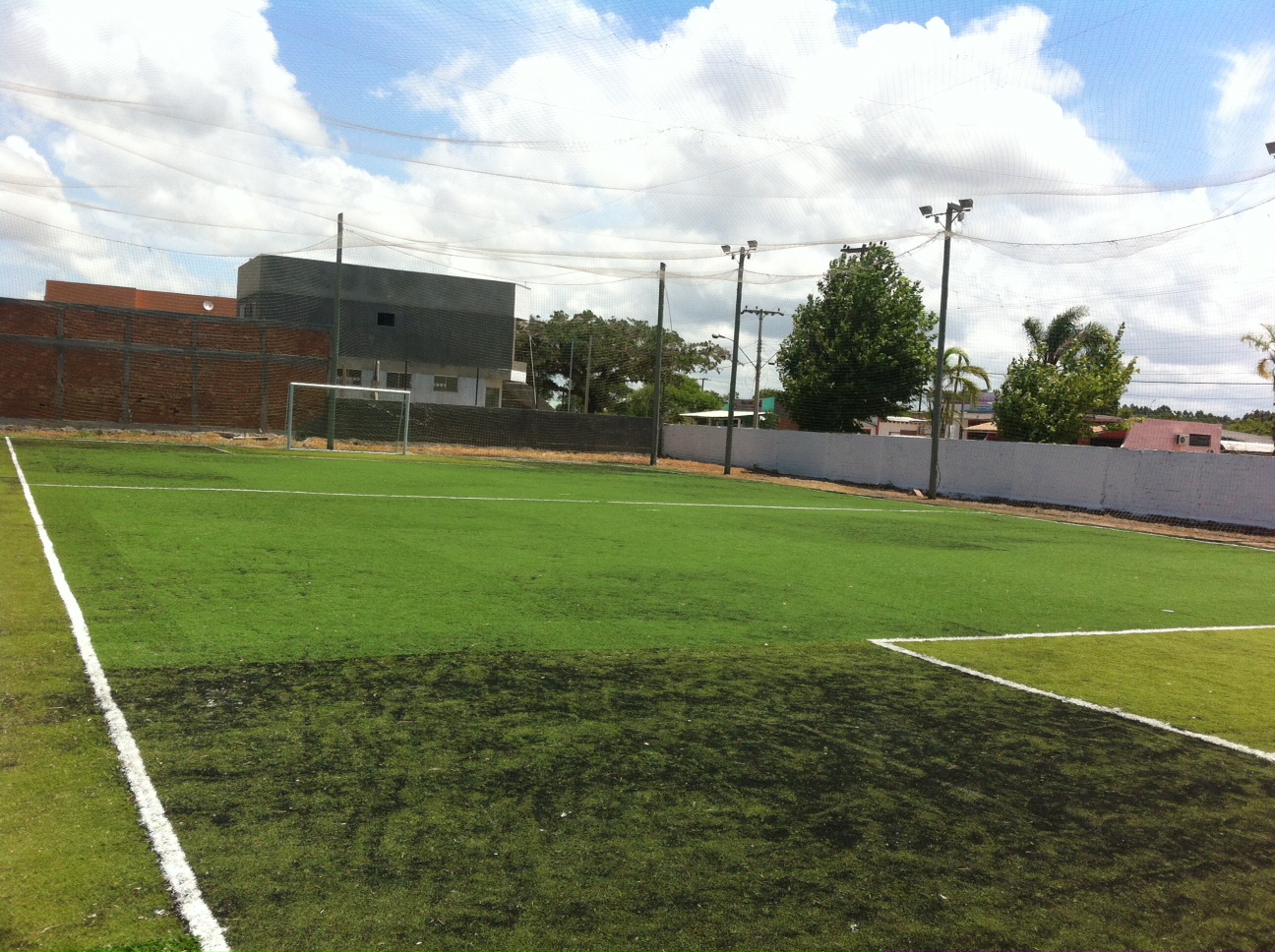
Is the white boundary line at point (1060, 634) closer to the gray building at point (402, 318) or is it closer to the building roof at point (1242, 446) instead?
the gray building at point (402, 318)

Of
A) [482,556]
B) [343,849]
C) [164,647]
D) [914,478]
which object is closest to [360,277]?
[914,478]

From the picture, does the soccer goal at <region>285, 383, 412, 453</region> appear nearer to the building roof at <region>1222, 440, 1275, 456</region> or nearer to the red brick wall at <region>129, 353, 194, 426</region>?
the red brick wall at <region>129, 353, 194, 426</region>

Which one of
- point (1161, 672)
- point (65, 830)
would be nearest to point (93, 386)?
point (65, 830)

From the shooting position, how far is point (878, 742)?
4867mm

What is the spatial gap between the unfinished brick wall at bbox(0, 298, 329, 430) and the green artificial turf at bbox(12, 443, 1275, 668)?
Result: 19.3 m

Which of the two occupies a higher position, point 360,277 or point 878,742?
point 360,277

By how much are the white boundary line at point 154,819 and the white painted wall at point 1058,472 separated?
2082 centimetres

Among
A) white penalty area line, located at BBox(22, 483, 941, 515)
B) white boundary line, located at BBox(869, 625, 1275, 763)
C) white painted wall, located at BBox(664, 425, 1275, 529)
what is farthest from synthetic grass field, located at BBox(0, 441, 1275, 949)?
white painted wall, located at BBox(664, 425, 1275, 529)

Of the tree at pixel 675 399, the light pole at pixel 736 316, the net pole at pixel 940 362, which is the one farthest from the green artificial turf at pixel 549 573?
the tree at pixel 675 399

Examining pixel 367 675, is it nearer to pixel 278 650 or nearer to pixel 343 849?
pixel 278 650

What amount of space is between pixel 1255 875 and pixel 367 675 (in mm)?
4141

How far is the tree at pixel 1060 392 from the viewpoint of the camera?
41.0m

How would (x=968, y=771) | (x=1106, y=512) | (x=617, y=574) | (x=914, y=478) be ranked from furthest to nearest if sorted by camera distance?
(x=914, y=478)
(x=1106, y=512)
(x=617, y=574)
(x=968, y=771)

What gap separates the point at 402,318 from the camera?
155 feet
